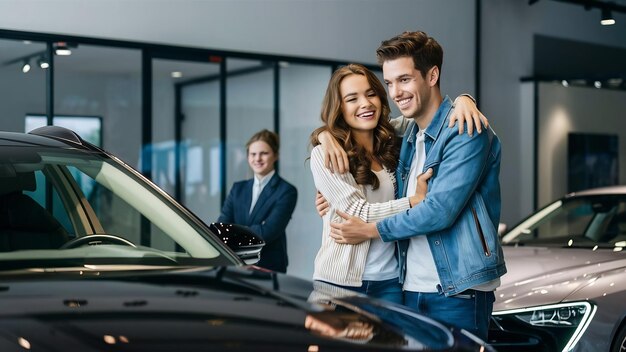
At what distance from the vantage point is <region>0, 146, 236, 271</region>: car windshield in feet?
8.50

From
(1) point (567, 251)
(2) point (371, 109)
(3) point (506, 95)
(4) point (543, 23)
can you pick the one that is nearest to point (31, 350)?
(2) point (371, 109)

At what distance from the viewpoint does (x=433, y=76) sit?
3.37 metres

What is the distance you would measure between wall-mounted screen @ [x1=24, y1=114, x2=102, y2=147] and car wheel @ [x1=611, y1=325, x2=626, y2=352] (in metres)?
5.44

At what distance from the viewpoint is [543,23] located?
44.6 feet

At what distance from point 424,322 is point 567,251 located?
138 inches

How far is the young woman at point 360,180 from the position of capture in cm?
338

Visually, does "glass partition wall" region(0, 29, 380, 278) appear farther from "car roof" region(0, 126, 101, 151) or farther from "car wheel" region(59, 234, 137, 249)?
"car wheel" region(59, 234, 137, 249)

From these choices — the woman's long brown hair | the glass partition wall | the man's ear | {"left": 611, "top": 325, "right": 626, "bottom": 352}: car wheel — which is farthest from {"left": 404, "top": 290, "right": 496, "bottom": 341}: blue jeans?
the glass partition wall

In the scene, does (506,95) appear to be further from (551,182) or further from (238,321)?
(238,321)

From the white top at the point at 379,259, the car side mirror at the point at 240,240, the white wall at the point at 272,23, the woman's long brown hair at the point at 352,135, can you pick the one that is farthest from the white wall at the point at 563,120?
the car side mirror at the point at 240,240

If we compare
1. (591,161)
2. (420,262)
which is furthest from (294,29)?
(420,262)

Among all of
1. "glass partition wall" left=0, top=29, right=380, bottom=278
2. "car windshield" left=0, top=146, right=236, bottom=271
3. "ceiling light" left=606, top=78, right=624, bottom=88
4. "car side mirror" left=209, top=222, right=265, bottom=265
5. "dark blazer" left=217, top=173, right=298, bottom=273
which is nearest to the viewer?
"car windshield" left=0, top=146, right=236, bottom=271

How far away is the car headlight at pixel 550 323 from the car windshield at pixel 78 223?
6.78 ft

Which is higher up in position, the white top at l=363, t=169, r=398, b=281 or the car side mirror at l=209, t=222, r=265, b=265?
the car side mirror at l=209, t=222, r=265, b=265
